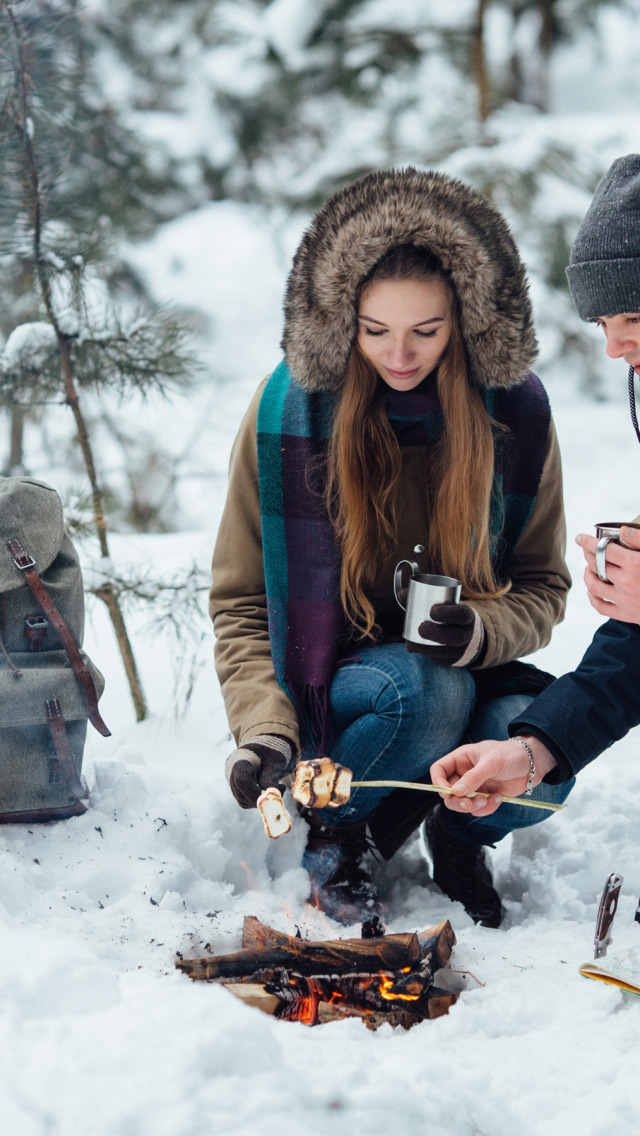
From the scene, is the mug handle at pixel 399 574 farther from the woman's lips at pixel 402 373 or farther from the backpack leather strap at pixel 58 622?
the backpack leather strap at pixel 58 622

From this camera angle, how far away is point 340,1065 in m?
1.33

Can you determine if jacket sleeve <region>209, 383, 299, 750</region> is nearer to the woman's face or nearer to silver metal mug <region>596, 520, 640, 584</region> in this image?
the woman's face

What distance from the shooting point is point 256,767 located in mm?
1890

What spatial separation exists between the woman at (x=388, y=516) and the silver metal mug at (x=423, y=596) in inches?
1.1

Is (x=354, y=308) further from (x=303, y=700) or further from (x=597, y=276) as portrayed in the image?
(x=303, y=700)

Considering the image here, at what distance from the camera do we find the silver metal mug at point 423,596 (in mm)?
1987

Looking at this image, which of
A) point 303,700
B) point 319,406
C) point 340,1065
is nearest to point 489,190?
point 319,406

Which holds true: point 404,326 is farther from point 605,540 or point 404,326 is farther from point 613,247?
point 605,540

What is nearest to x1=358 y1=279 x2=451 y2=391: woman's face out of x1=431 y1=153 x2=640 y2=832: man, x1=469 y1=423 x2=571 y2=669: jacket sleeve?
x1=431 y1=153 x2=640 y2=832: man

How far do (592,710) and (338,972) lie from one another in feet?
2.25

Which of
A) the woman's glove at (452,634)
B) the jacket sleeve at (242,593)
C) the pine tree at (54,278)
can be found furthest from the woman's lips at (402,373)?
the pine tree at (54,278)

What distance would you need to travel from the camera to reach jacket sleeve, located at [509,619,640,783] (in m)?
1.78

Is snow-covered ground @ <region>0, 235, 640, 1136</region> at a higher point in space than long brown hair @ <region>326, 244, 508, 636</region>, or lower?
lower

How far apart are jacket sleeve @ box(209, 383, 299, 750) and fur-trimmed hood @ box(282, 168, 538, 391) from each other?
0.24m
